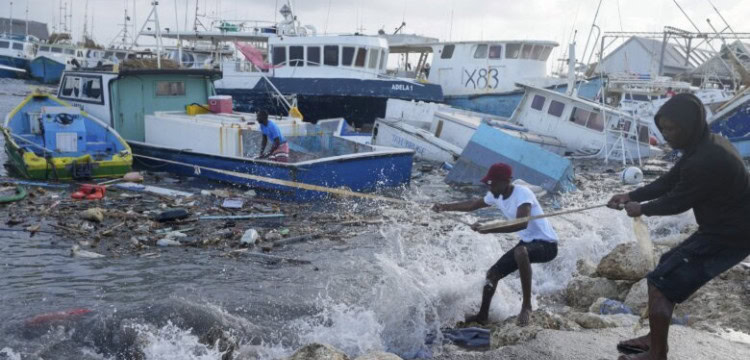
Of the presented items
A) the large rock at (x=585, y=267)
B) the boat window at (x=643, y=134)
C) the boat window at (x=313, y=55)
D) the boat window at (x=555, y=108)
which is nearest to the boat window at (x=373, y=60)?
the boat window at (x=313, y=55)

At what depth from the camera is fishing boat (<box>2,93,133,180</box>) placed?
12.3 meters

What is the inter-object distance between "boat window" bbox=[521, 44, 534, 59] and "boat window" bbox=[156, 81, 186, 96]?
1340cm

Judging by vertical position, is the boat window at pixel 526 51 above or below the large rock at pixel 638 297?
above

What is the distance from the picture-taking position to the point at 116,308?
6.00 meters

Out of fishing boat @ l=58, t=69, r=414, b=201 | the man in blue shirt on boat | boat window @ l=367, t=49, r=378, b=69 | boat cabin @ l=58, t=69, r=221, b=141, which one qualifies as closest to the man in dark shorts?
fishing boat @ l=58, t=69, r=414, b=201

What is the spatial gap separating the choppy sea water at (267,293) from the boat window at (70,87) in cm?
725

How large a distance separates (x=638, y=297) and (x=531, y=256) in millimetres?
1214

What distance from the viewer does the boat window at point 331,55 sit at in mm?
21359

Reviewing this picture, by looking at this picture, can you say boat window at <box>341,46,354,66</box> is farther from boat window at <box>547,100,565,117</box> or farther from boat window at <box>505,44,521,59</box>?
boat window at <box>547,100,565,117</box>

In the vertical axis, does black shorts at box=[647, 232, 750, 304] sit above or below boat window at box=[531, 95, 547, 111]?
below

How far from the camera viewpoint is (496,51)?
24.0 meters

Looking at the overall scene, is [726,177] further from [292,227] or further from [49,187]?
[49,187]

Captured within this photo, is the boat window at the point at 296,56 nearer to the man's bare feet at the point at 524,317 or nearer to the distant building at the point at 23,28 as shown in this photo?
the man's bare feet at the point at 524,317

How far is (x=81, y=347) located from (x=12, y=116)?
10.1 m
